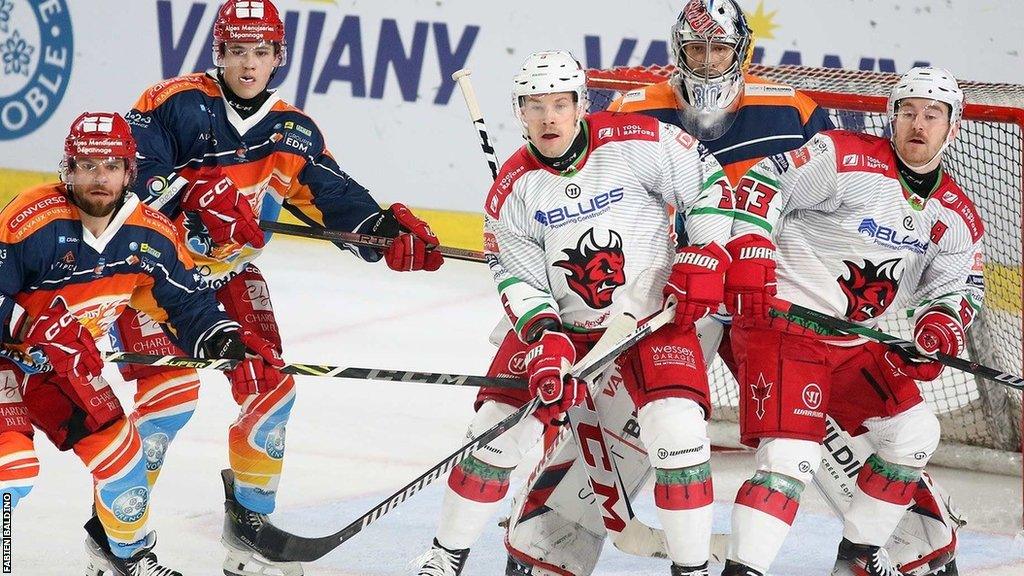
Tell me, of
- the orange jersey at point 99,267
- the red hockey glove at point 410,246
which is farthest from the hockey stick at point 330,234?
the orange jersey at point 99,267

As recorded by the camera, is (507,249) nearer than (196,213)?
Yes

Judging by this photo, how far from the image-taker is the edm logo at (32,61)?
A: 699cm

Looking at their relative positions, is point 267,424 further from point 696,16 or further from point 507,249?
point 696,16

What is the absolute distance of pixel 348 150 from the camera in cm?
696

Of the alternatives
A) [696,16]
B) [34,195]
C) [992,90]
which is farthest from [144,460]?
[992,90]

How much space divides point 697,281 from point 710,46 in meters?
0.74

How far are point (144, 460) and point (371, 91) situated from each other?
3883 mm

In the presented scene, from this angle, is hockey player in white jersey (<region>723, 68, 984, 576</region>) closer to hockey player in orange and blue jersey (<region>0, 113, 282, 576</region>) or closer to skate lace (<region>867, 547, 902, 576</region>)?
skate lace (<region>867, 547, 902, 576</region>)

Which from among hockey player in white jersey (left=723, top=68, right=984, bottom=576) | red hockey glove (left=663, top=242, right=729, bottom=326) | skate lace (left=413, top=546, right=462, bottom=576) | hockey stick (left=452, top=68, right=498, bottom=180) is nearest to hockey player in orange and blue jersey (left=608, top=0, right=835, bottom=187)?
hockey player in white jersey (left=723, top=68, right=984, bottom=576)

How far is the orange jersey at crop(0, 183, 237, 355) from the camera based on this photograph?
3.00 metres

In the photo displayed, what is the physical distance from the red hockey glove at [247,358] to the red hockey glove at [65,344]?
28cm

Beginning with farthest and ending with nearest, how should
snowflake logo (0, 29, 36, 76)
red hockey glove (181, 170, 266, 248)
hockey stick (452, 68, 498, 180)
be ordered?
snowflake logo (0, 29, 36, 76), hockey stick (452, 68, 498, 180), red hockey glove (181, 170, 266, 248)

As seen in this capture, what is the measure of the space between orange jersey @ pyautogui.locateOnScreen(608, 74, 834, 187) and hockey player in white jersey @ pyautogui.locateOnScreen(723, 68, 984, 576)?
31cm

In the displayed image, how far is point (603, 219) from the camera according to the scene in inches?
123
